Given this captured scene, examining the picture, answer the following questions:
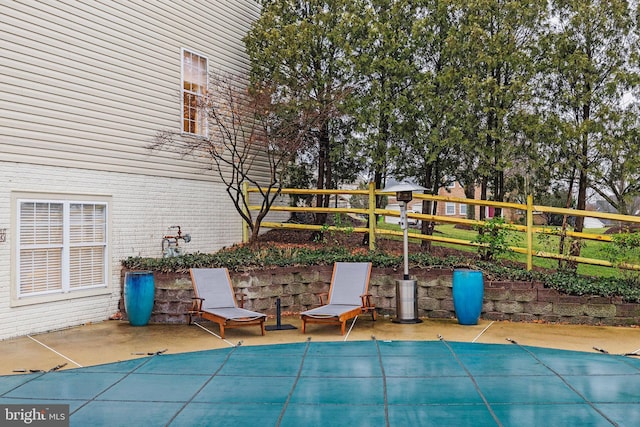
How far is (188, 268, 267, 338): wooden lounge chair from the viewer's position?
8008 millimetres

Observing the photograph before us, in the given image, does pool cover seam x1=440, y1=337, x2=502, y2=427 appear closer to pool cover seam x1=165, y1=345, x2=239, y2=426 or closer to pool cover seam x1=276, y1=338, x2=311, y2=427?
pool cover seam x1=276, y1=338, x2=311, y2=427

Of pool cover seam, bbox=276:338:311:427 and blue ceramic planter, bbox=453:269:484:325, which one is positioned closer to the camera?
pool cover seam, bbox=276:338:311:427

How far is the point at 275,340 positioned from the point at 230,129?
620 centimetres

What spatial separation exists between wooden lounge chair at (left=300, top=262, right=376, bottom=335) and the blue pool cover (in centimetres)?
101

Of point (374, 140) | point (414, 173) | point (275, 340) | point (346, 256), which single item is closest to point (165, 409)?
point (275, 340)

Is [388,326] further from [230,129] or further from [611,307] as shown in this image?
[230,129]

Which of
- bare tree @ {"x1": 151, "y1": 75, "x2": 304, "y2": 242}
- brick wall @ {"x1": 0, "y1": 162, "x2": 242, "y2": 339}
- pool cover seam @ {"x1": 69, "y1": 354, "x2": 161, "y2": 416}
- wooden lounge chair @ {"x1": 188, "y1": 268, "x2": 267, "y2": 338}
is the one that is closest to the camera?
→ pool cover seam @ {"x1": 69, "y1": 354, "x2": 161, "y2": 416}

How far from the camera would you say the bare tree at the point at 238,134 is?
37.3 feet

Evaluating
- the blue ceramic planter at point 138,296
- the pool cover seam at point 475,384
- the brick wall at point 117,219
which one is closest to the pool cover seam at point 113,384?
the blue ceramic planter at point 138,296

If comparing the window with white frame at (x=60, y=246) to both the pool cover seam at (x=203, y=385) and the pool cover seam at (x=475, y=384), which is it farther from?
the pool cover seam at (x=475, y=384)

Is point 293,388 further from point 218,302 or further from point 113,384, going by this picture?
point 218,302

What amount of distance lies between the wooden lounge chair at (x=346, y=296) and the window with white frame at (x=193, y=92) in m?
4.49

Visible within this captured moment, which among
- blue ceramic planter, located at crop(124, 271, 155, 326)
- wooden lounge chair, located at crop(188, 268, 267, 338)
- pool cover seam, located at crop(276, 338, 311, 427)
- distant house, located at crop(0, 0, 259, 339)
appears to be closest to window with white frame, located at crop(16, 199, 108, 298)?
distant house, located at crop(0, 0, 259, 339)

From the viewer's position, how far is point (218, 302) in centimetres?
878
